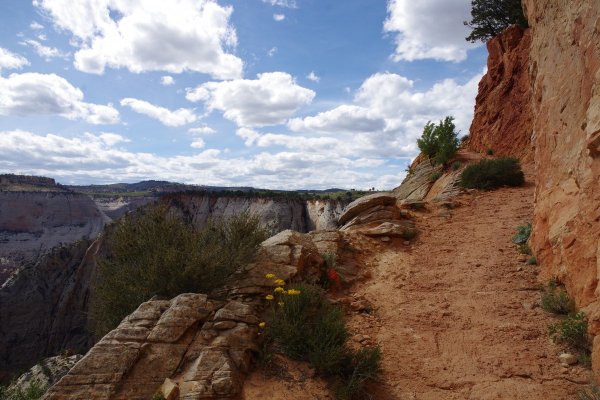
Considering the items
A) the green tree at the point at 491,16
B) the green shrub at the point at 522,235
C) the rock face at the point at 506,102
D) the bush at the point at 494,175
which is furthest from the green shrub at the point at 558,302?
the green tree at the point at 491,16

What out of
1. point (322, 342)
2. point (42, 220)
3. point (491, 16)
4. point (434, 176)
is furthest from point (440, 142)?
point (42, 220)

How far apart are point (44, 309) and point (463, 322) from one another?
4372cm

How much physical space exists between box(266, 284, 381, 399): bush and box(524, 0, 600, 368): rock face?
2420mm

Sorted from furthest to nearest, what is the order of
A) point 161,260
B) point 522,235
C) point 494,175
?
point 494,175
point 522,235
point 161,260

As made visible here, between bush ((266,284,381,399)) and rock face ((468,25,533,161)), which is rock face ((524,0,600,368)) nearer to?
bush ((266,284,381,399))

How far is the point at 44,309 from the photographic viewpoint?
124 feet

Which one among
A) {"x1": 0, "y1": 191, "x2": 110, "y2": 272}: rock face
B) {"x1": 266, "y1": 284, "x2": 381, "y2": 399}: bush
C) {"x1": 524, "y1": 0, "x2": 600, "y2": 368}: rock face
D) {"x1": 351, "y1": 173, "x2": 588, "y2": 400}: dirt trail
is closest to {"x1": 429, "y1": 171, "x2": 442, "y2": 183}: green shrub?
{"x1": 351, "y1": 173, "x2": 588, "y2": 400}: dirt trail

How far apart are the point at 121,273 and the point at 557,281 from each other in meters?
6.66

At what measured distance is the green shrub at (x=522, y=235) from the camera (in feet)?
26.2

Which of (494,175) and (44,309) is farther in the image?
(44,309)

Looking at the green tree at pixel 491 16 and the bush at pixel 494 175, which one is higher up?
the green tree at pixel 491 16

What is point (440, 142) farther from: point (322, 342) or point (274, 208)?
point (274, 208)

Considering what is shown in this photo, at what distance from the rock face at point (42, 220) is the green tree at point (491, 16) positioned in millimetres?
82823

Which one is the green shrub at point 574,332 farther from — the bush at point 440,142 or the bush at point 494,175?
the bush at point 440,142
